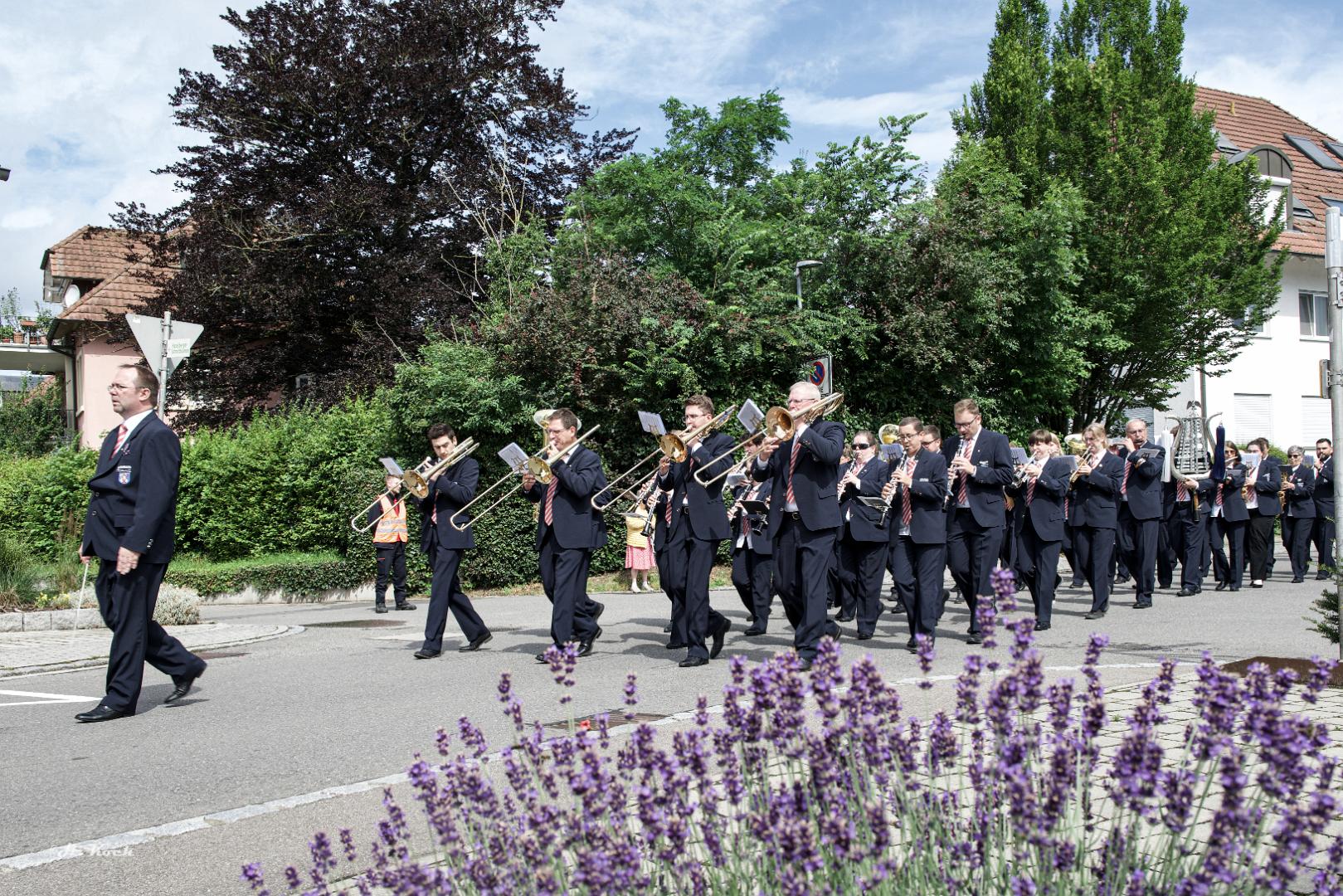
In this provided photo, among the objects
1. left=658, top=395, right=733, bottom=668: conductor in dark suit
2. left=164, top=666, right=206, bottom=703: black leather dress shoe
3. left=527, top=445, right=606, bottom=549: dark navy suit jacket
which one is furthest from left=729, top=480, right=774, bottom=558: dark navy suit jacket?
left=164, top=666, right=206, bottom=703: black leather dress shoe

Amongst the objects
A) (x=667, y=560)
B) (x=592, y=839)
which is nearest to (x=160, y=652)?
(x=667, y=560)

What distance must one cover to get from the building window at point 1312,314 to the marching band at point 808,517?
26.7 m

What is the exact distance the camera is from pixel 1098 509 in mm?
12773

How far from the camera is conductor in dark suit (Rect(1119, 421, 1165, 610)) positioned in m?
13.7

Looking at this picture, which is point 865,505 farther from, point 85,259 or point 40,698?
point 85,259

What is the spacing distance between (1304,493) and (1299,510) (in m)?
0.29

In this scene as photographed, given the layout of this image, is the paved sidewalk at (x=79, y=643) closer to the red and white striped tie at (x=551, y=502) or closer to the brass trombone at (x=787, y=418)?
the red and white striped tie at (x=551, y=502)

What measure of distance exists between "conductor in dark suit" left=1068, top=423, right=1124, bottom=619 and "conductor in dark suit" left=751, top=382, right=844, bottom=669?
16.4ft

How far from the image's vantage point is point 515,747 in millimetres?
3668

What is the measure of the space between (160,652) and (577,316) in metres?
11.6

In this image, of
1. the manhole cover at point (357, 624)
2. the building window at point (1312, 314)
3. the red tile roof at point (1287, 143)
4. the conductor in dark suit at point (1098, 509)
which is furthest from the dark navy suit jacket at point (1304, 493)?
the building window at point (1312, 314)

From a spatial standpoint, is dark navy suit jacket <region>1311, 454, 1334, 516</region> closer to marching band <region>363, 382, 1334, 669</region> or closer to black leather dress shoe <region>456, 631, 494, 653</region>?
marching band <region>363, 382, 1334, 669</region>

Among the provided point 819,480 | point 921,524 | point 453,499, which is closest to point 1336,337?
point 819,480

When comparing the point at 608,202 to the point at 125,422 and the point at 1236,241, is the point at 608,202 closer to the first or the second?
the point at 1236,241
